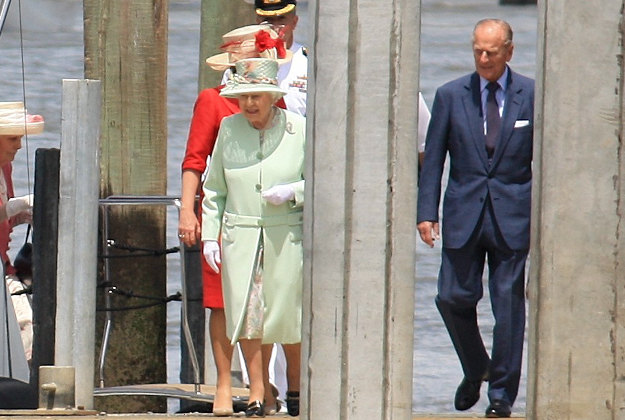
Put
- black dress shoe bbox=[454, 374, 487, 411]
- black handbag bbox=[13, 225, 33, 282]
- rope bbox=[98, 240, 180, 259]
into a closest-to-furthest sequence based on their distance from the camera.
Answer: black dress shoe bbox=[454, 374, 487, 411] < black handbag bbox=[13, 225, 33, 282] < rope bbox=[98, 240, 180, 259]

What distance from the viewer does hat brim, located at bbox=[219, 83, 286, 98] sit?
6989mm

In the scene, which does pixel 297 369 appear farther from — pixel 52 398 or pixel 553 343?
pixel 553 343

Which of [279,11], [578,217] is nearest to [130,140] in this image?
[279,11]

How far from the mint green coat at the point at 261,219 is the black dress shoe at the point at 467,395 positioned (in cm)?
89

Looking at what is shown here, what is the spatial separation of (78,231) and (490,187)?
1.63 m

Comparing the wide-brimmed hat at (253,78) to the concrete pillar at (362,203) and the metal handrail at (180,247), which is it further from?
the concrete pillar at (362,203)

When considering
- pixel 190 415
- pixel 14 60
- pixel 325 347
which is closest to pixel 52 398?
pixel 190 415

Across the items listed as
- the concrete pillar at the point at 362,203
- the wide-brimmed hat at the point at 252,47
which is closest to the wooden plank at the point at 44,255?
the wide-brimmed hat at the point at 252,47

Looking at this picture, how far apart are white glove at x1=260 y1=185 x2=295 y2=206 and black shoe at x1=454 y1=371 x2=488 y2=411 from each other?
1233 mm

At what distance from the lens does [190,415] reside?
702cm

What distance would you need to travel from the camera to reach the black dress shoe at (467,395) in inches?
300

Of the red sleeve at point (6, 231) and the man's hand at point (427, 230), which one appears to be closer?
the man's hand at point (427, 230)

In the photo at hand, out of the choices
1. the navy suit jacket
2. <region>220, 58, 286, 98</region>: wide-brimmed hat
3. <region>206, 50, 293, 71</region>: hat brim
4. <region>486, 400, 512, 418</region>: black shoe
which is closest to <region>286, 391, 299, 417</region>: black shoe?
<region>486, 400, 512, 418</region>: black shoe

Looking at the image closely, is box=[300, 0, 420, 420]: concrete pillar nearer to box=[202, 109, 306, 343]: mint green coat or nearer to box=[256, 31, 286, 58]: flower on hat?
box=[202, 109, 306, 343]: mint green coat
